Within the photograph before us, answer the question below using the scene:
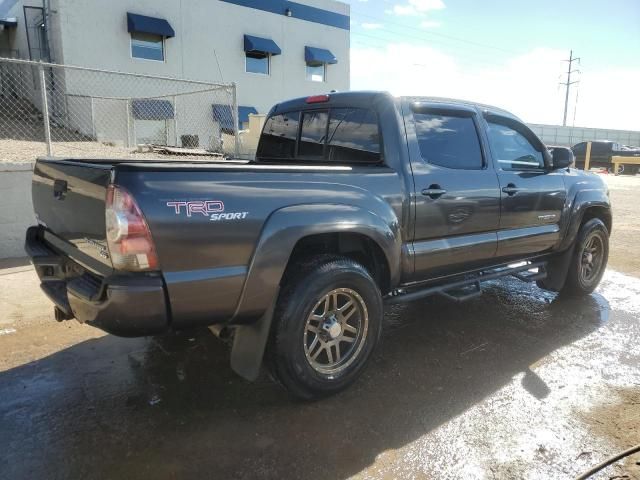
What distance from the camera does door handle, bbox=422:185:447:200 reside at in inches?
137

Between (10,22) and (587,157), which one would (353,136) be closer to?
(10,22)

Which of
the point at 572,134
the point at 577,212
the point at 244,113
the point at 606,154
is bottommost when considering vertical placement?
the point at 577,212

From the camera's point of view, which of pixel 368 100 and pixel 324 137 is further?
pixel 324 137

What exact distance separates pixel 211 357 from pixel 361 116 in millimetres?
2175

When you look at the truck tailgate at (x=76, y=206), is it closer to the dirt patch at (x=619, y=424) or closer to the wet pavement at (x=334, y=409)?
the wet pavement at (x=334, y=409)

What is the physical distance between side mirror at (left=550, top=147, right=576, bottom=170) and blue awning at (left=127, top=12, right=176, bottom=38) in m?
16.0

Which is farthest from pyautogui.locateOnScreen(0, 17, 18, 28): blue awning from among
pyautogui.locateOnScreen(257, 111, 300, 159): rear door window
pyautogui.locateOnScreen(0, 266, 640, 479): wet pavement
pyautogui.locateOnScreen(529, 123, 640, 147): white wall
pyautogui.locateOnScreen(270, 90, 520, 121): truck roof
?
pyautogui.locateOnScreen(529, 123, 640, 147): white wall

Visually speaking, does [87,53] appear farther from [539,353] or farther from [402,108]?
[539,353]

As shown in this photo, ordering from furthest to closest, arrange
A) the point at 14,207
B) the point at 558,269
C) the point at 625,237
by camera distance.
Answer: the point at 625,237
the point at 14,207
the point at 558,269

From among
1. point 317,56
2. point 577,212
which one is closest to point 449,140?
point 577,212

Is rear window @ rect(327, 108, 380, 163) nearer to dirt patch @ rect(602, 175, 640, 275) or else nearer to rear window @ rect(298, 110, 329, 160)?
rear window @ rect(298, 110, 329, 160)

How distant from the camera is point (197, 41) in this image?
1875 centimetres

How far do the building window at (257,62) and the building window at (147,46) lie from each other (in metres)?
3.83

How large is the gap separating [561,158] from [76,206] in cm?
424
